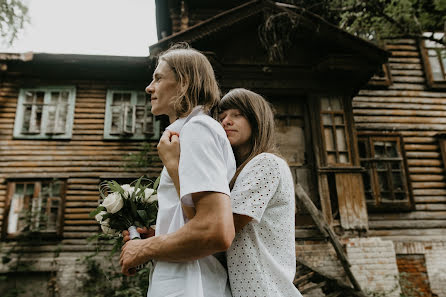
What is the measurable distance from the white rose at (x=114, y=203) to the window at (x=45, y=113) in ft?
30.4

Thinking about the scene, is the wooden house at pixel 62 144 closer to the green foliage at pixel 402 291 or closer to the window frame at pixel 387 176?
the window frame at pixel 387 176

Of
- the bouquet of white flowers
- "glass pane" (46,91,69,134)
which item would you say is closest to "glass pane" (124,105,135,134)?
"glass pane" (46,91,69,134)

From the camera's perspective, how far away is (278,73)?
27.2ft

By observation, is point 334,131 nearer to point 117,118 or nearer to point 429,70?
point 429,70

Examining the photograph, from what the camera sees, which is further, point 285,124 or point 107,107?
point 107,107

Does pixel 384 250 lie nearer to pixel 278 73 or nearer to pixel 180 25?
pixel 278 73

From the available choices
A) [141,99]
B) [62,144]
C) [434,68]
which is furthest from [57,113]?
[434,68]

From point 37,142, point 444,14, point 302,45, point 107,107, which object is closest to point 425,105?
point 444,14

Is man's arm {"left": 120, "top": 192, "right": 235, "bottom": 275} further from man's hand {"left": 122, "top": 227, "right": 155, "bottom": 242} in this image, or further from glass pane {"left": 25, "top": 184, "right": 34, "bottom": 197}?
glass pane {"left": 25, "top": 184, "right": 34, "bottom": 197}

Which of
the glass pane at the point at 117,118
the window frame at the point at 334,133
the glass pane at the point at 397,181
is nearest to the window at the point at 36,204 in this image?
the glass pane at the point at 117,118

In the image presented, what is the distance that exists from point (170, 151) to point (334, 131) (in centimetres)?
714

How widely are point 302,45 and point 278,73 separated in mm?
1141

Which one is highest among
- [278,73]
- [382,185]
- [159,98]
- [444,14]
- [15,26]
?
[444,14]

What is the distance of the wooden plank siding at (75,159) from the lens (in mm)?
9828
